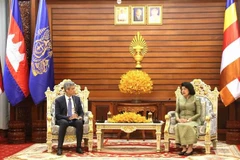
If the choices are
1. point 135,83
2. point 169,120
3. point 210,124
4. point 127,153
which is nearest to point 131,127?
point 127,153

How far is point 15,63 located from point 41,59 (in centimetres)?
44

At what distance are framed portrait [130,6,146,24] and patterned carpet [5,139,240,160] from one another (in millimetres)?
2286

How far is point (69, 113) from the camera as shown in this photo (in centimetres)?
686

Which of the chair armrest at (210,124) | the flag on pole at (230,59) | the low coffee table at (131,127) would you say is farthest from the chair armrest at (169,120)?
the flag on pole at (230,59)

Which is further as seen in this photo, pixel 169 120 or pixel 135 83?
pixel 135 83

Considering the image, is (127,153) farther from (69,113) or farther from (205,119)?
(205,119)

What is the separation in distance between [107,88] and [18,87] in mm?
1684

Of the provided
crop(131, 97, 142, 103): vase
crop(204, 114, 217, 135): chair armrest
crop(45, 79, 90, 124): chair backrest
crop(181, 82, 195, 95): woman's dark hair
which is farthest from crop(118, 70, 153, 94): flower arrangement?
crop(204, 114, 217, 135): chair armrest

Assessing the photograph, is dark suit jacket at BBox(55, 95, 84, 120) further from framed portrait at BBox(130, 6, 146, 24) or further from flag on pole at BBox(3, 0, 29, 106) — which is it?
framed portrait at BBox(130, 6, 146, 24)

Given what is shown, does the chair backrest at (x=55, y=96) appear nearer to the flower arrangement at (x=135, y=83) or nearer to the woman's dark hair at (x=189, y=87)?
the flower arrangement at (x=135, y=83)

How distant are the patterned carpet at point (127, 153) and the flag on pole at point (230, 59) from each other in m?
0.86

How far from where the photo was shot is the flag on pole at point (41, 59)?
7.71m

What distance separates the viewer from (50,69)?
26.1 feet

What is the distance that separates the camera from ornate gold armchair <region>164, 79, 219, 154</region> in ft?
21.9
